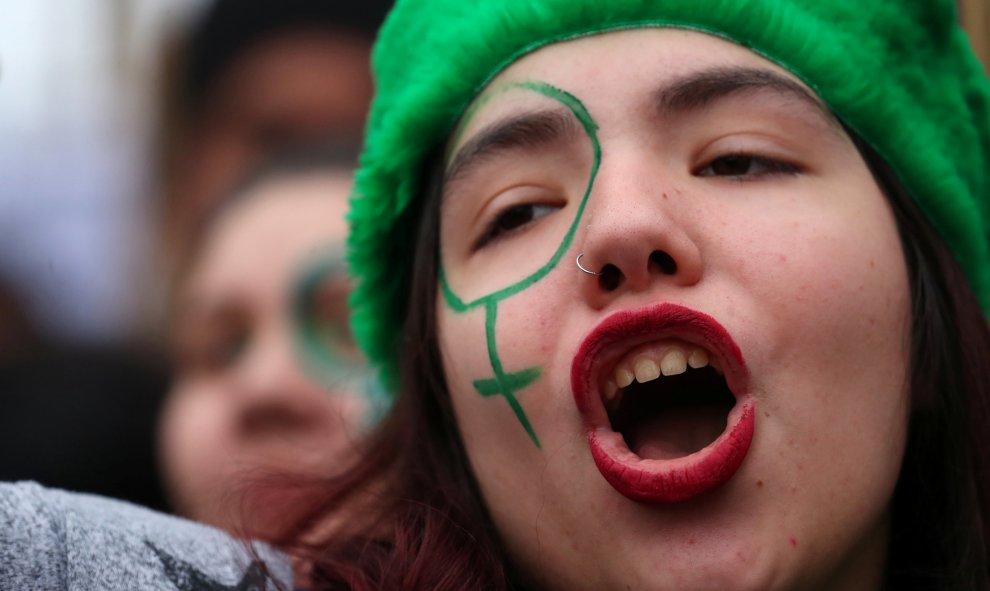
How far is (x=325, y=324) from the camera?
9.37 feet

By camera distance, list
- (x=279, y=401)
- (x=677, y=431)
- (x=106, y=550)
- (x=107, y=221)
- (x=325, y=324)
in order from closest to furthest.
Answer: (x=106, y=550)
(x=677, y=431)
(x=279, y=401)
(x=325, y=324)
(x=107, y=221)

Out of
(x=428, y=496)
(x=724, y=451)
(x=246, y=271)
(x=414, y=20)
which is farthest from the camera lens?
(x=246, y=271)

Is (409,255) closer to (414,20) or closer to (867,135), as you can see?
(414,20)

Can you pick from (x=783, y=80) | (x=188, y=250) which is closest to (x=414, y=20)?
(x=783, y=80)

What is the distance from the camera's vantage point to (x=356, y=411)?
9.52ft

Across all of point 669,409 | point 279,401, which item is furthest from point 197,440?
point 669,409

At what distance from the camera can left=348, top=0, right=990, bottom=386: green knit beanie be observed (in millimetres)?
1589

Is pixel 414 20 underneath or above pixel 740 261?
above

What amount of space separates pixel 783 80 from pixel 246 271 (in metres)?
1.71

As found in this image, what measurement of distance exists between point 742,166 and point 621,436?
41 centimetres

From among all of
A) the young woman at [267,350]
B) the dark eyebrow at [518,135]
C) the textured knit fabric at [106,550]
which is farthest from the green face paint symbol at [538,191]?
the young woman at [267,350]

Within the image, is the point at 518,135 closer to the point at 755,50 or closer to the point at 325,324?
the point at 755,50

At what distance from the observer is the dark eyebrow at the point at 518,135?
60.3 inches

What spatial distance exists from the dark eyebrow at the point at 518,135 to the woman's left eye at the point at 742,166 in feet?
0.61
